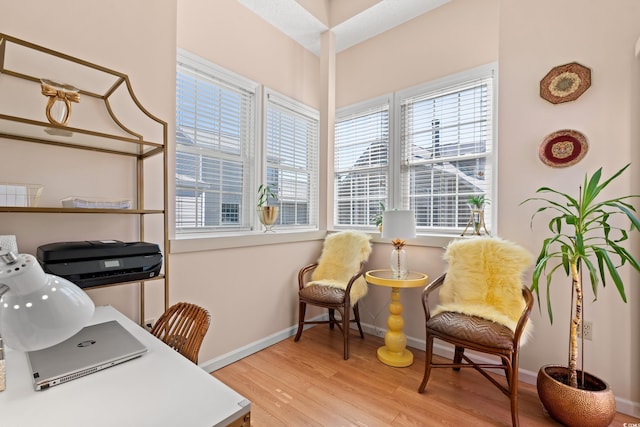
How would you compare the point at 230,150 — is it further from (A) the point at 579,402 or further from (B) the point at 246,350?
(A) the point at 579,402

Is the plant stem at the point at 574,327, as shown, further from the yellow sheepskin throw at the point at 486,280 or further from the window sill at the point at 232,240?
the window sill at the point at 232,240

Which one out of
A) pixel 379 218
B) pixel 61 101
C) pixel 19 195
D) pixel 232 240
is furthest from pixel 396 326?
pixel 61 101

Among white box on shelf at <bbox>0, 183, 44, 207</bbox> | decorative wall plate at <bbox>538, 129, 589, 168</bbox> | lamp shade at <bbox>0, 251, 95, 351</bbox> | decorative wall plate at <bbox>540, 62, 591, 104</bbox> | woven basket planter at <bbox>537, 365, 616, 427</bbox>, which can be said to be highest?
decorative wall plate at <bbox>540, 62, 591, 104</bbox>

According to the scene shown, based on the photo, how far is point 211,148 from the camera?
2658 millimetres

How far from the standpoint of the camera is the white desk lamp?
7.81ft

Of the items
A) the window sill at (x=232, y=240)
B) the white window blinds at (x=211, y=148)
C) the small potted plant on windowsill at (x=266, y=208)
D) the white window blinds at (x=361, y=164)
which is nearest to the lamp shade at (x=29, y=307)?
the window sill at (x=232, y=240)

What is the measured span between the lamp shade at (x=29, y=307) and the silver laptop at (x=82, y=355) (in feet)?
1.55

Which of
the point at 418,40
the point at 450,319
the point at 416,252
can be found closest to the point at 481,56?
the point at 418,40

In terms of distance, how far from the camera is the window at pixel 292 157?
3162 millimetres

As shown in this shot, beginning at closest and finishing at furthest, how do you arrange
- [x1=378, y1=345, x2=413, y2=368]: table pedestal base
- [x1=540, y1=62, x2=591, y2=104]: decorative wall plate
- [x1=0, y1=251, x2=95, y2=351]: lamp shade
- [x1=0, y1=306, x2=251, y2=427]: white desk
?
[x1=0, y1=251, x2=95, y2=351]: lamp shade, [x1=0, y1=306, x2=251, y2=427]: white desk, [x1=540, y1=62, x2=591, y2=104]: decorative wall plate, [x1=378, y1=345, x2=413, y2=368]: table pedestal base

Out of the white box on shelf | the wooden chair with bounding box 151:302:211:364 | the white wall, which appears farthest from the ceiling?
the wooden chair with bounding box 151:302:211:364

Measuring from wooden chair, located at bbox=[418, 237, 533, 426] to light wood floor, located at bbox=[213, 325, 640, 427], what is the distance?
13cm

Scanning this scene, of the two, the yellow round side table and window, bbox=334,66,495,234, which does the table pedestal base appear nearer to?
the yellow round side table

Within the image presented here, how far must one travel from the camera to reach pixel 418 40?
2.93 metres
